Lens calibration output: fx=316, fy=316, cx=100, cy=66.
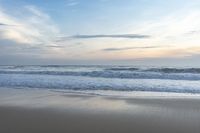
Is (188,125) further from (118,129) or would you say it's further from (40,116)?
(40,116)

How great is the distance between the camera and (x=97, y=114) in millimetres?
8422

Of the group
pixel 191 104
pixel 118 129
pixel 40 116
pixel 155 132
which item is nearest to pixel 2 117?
pixel 40 116

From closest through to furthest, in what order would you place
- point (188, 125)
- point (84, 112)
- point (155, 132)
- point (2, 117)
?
point (155, 132) → point (188, 125) → point (2, 117) → point (84, 112)

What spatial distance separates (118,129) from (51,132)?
1431mm

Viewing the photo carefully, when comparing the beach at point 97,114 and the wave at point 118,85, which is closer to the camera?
the beach at point 97,114

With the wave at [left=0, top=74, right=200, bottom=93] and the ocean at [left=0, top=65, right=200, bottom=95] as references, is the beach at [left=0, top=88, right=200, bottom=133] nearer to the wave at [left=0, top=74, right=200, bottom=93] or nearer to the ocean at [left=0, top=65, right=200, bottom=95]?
the ocean at [left=0, top=65, right=200, bottom=95]

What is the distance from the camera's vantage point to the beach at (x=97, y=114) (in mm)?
6859

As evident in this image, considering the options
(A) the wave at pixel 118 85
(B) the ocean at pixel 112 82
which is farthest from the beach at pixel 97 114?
(A) the wave at pixel 118 85

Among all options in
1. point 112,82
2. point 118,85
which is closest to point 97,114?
point 118,85

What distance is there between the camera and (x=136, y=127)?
7020 mm

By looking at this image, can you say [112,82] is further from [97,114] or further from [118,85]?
[97,114]

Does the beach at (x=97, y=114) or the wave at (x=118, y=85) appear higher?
the wave at (x=118, y=85)

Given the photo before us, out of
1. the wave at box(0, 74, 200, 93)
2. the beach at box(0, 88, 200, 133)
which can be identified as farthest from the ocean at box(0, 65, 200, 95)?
the beach at box(0, 88, 200, 133)

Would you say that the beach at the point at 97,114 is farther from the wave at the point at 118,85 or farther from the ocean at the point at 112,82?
the wave at the point at 118,85
